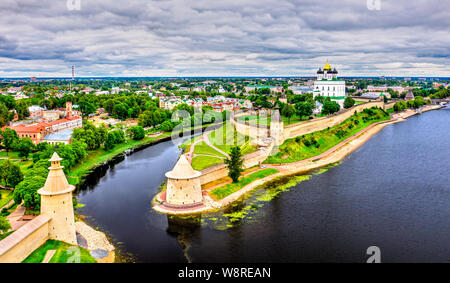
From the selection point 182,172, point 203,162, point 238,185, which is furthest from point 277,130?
point 182,172

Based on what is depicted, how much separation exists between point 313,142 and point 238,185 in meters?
17.7

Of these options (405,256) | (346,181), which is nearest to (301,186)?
(346,181)

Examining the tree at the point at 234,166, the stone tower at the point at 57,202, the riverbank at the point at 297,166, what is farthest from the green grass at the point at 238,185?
the stone tower at the point at 57,202

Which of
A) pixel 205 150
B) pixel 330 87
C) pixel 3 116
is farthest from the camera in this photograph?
pixel 330 87

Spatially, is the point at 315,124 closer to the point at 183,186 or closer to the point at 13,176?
the point at 183,186

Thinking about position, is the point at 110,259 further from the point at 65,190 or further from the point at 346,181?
the point at 346,181

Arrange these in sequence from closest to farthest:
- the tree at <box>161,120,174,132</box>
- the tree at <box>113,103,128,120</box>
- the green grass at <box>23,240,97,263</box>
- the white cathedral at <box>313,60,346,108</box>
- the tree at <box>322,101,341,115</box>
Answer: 1. the green grass at <box>23,240,97,263</box>
2. the tree at <box>161,120,174,132</box>
3. the tree at <box>322,101,341,115</box>
4. the tree at <box>113,103,128,120</box>
5. the white cathedral at <box>313,60,346,108</box>

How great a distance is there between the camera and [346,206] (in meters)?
25.3

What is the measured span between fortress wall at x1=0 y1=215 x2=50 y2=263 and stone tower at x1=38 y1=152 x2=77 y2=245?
347 millimetres

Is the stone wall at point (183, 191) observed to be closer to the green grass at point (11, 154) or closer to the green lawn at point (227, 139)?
the green lawn at point (227, 139)

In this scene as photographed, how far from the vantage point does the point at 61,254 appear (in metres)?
16.8

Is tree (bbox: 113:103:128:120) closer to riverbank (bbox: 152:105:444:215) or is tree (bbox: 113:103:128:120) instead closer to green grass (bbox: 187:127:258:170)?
green grass (bbox: 187:127:258:170)

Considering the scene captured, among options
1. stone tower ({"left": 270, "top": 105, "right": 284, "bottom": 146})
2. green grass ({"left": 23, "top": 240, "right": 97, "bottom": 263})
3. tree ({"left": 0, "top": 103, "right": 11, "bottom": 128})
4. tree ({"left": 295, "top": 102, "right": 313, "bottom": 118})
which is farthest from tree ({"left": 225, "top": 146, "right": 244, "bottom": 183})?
tree ({"left": 0, "top": 103, "right": 11, "bottom": 128})

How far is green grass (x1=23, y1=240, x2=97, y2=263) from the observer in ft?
52.8
